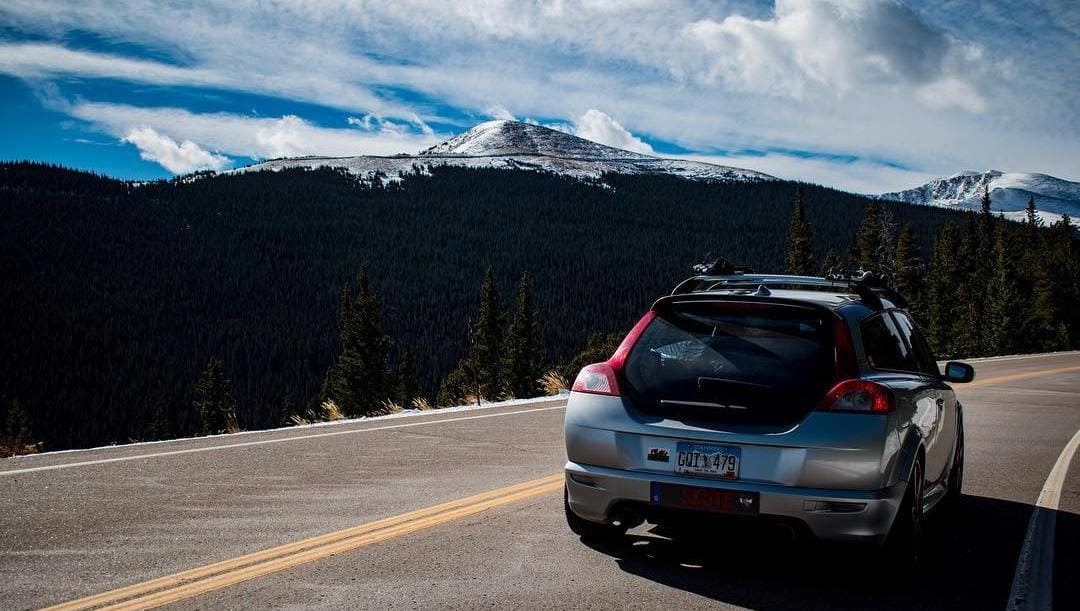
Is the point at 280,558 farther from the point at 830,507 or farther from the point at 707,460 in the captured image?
the point at 830,507

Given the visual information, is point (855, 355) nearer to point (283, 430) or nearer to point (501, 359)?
point (283, 430)

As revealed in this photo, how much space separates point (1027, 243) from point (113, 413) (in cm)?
17079

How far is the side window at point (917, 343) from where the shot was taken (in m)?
5.50

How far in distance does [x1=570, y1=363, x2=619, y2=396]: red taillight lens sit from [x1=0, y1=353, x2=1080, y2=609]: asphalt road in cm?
97

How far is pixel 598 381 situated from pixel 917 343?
285cm

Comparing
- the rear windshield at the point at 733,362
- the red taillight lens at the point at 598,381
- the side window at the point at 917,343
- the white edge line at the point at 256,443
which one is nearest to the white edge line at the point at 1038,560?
the side window at the point at 917,343

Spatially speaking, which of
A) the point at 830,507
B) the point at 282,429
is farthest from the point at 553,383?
the point at 830,507

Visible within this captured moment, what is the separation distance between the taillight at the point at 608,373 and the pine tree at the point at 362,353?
57993mm

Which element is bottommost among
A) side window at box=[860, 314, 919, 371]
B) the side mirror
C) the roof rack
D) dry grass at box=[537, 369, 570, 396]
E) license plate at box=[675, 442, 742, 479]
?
dry grass at box=[537, 369, 570, 396]

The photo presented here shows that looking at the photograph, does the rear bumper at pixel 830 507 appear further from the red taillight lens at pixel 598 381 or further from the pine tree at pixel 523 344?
the pine tree at pixel 523 344

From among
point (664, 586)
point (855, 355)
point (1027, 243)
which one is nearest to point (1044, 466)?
point (855, 355)

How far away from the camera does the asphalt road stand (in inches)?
150

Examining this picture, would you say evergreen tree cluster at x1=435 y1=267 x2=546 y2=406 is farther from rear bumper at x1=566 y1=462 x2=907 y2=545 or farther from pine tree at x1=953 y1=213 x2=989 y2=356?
rear bumper at x1=566 y1=462 x2=907 y2=545

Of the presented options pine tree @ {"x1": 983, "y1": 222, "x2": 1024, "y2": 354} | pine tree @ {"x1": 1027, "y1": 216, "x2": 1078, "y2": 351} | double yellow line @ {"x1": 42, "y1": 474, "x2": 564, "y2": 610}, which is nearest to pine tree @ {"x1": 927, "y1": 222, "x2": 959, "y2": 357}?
pine tree @ {"x1": 983, "y1": 222, "x2": 1024, "y2": 354}
